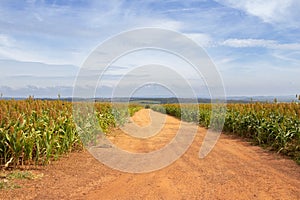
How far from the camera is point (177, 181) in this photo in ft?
20.1

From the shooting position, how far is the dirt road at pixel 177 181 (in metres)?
5.30

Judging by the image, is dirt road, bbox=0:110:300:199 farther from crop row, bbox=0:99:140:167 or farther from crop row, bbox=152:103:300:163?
crop row, bbox=152:103:300:163

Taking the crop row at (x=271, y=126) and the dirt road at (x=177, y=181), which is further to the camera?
the crop row at (x=271, y=126)

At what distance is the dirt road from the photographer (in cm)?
530

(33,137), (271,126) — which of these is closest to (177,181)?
(33,137)

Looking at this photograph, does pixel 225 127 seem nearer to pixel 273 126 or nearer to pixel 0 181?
pixel 273 126

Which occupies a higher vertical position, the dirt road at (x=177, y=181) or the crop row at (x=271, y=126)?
the crop row at (x=271, y=126)

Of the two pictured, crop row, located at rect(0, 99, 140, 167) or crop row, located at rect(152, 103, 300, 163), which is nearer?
crop row, located at rect(0, 99, 140, 167)

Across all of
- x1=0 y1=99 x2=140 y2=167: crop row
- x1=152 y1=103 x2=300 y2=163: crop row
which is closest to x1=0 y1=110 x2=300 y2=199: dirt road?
x1=0 y1=99 x2=140 y2=167: crop row

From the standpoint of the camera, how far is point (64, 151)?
8562mm

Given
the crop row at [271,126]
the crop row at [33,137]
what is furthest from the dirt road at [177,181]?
the crop row at [271,126]

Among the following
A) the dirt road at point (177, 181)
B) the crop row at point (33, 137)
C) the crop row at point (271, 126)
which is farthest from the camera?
the crop row at point (271, 126)

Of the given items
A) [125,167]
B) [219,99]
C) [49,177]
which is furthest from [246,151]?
[219,99]

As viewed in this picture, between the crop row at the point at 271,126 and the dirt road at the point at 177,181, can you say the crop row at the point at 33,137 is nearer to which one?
the dirt road at the point at 177,181
